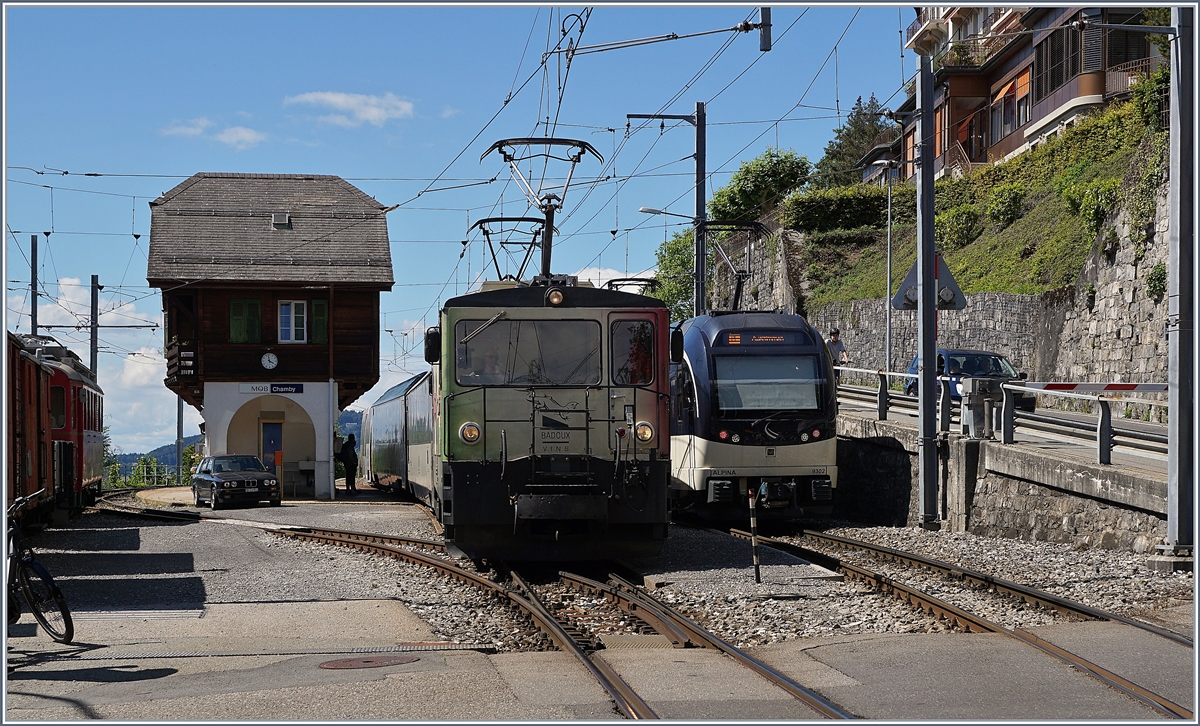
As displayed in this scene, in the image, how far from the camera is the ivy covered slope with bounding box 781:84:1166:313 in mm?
30750

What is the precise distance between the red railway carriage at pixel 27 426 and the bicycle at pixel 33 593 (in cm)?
567

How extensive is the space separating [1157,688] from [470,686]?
13.1 ft

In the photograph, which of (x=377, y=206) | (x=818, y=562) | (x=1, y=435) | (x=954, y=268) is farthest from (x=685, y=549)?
(x=954, y=268)

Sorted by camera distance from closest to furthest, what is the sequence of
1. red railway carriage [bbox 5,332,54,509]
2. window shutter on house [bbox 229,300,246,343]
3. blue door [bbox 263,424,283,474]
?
red railway carriage [bbox 5,332,54,509], window shutter on house [bbox 229,300,246,343], blue door [bbox 263,424,283,474]

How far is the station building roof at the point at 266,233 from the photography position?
3469cm

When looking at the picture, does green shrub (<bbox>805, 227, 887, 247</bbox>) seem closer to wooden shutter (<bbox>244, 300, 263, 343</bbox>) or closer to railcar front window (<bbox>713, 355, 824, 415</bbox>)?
wooden shutter (<bbox>244, 300, 263, 343</bbox>)

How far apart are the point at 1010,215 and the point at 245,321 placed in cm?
2686

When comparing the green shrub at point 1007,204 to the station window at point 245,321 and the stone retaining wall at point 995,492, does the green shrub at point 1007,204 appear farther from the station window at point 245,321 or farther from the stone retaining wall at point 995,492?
the station window at point 245,321

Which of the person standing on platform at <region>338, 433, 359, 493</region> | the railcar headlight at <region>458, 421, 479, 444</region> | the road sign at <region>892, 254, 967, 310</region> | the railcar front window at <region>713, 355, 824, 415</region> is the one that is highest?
the road sign at <region>892, 254, 967, 310</region>

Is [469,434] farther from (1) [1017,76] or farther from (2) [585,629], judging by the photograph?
(1) [1017,76]

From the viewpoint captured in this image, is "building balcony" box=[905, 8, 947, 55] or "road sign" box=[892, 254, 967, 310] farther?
"building balcony" box=[905, 8, 947, 55]

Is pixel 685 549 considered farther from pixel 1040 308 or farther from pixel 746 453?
pixel 1040 308

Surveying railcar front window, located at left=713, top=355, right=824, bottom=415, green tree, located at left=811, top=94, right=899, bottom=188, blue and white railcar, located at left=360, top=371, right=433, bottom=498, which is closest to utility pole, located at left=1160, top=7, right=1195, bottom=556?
railcar front window, located at left=713, top=355, right=824, bottom=415

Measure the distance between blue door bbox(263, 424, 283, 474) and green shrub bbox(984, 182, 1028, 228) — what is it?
26301mm
